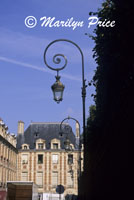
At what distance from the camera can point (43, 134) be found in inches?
2665

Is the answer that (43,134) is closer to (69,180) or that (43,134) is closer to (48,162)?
(48,162)

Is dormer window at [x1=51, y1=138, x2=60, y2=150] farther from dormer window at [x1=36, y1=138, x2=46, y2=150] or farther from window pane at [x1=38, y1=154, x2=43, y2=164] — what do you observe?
window pane at [x1=38, y1=154, x2=43, y2=164]

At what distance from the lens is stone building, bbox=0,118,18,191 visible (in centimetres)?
5209

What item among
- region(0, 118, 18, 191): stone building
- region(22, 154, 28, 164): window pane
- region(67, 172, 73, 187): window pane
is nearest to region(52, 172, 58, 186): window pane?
region(67, 172, 73, 187): window pane

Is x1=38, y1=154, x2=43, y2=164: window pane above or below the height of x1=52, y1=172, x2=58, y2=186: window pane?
above

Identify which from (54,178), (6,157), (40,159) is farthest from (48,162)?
(6,157)

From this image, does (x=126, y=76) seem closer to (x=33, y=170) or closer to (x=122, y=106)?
(x=122, y=106)

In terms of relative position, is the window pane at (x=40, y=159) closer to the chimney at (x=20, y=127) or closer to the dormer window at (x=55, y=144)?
the dormer window at (x=55, y=144)

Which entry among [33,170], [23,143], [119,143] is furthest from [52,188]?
[119,143]

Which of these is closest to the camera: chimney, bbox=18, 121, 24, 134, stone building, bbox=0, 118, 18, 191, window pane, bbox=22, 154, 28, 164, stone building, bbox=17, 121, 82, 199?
Answer: stone building, bbox=0, 118, 18, 191

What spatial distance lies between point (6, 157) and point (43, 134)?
1339cm

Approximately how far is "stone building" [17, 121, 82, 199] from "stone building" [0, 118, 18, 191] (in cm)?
210

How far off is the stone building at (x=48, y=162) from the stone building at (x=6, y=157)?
2.10 m

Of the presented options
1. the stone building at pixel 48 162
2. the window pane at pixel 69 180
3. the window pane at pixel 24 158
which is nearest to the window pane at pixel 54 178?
the stone building at pixel 48 162
